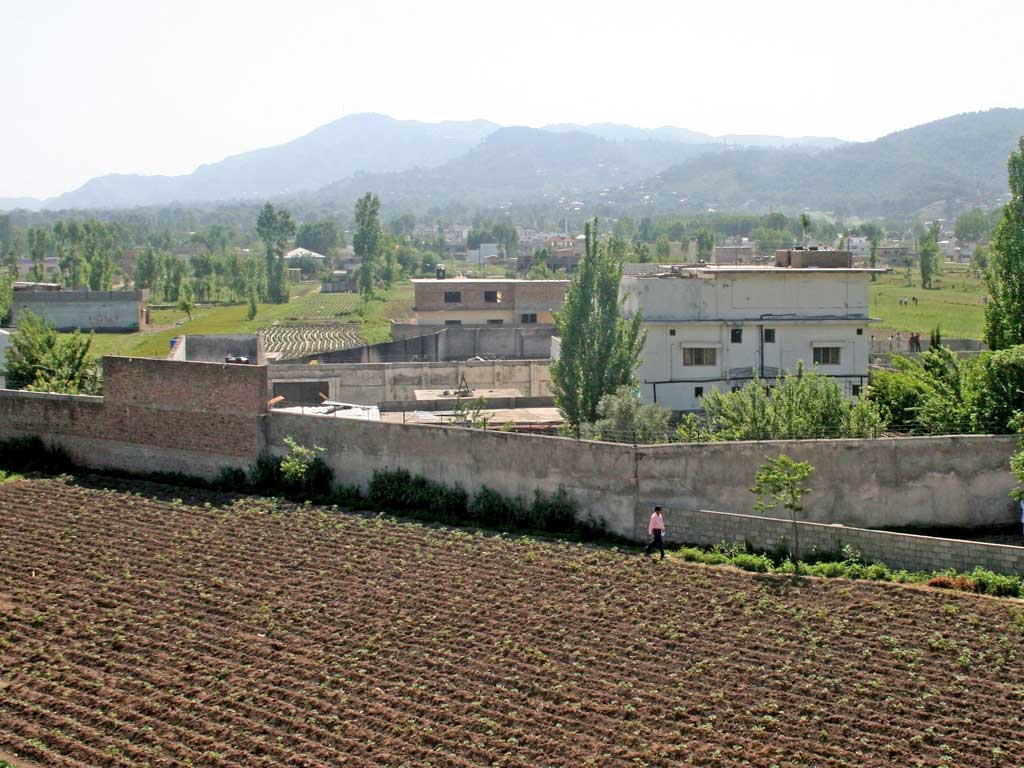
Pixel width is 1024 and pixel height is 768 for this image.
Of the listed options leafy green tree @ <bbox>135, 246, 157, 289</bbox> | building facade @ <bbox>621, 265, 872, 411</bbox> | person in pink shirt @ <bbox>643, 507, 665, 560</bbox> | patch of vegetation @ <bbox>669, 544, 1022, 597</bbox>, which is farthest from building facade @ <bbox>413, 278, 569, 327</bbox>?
leafy green tree @ <bbox>135, 246, 157, 289</bbox>

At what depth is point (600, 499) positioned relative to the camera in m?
21.3

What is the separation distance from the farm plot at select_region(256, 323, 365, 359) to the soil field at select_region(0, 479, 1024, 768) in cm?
3836

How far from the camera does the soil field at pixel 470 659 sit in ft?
42.6

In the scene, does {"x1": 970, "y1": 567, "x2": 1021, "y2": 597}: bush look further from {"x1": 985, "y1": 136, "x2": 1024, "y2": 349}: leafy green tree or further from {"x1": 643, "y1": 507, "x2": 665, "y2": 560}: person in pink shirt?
{"x1": 985, "y1": 136, "x2": 1024, "y2": 349}: leafy green tree

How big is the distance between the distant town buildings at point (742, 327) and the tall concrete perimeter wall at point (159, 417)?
42.4ft

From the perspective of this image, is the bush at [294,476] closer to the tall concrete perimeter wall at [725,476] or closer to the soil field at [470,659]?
the tall concrete perimeter wall at [725,476]

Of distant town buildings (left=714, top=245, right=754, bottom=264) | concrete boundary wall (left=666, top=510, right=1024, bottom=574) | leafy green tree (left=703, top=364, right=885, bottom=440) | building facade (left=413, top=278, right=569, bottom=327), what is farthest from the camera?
building facade (left=413, top=278, right=569, bottom=327)

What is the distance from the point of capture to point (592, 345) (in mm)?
30000

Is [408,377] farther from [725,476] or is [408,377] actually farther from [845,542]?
[845,542]

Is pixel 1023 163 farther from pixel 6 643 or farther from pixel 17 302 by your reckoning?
pixel 17 302

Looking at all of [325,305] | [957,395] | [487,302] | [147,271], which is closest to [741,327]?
[957,395]

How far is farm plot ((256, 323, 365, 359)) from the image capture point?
64.2m

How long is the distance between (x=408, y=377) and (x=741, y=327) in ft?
39.4

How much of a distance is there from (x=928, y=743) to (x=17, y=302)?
66.8 meters
